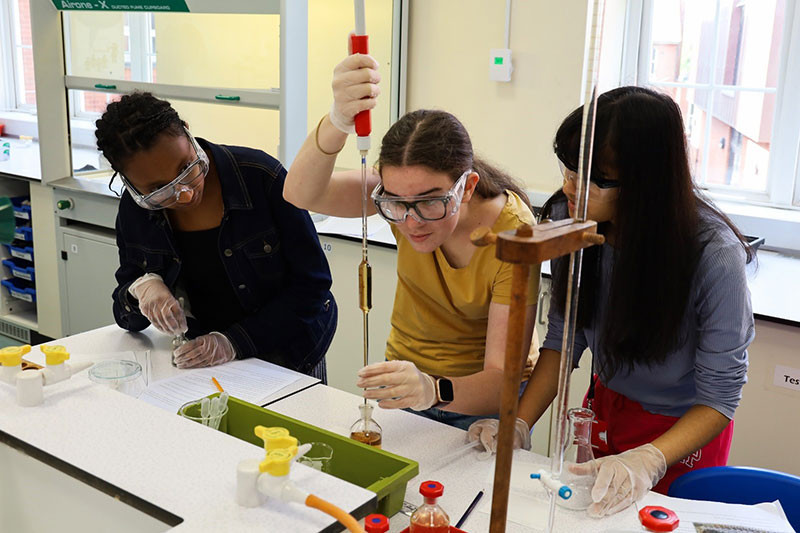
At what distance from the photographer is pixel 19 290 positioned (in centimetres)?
404

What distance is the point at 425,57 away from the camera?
3.18m

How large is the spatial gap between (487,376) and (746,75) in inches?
79.5

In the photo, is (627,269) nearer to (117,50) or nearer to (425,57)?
(425,57)

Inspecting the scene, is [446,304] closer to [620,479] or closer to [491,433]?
[491,433]

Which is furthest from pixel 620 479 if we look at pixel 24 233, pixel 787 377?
pixel 24 233

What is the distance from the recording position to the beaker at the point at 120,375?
1.47m

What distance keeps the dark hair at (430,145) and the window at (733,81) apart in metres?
1.66

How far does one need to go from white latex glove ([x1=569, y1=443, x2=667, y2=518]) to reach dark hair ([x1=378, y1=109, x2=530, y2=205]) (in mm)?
579

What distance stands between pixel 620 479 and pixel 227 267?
3.28 feet

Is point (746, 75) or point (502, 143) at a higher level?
point (746, 75)

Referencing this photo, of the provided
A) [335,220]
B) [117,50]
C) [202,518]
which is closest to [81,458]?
[202,518]

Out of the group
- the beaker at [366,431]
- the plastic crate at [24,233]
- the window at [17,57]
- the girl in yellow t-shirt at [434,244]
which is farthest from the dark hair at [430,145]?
the window at [17,57]

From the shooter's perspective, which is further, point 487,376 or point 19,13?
point 19,13

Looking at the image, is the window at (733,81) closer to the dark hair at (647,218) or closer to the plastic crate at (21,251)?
the dark hair at (647,218)
